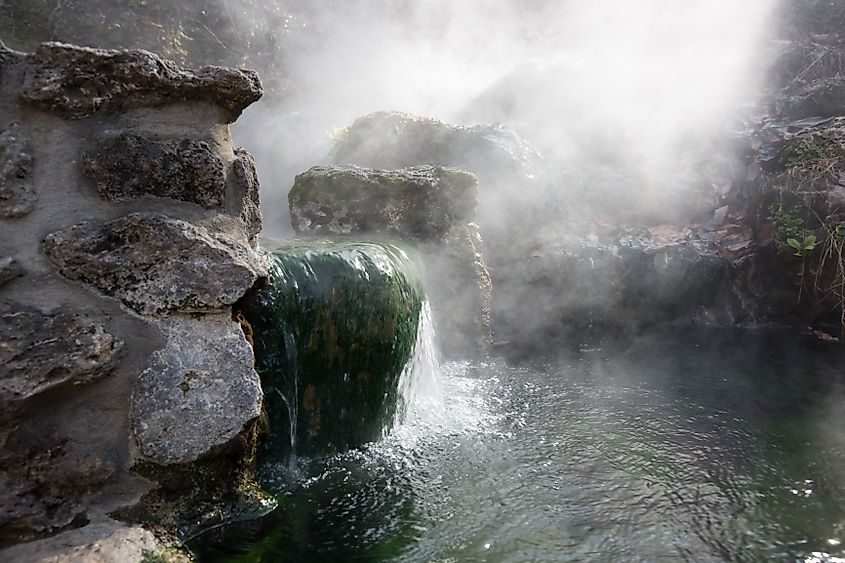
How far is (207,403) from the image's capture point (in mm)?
2012

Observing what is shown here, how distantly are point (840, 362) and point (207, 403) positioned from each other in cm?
539

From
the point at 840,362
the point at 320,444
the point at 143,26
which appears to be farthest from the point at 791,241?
the point at 143,26

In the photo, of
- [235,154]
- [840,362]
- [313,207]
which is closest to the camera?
[235,154]

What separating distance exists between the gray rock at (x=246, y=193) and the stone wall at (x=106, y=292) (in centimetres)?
18

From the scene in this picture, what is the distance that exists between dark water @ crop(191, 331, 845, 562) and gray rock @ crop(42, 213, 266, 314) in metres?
0.94

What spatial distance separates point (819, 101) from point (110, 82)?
8.88 metres

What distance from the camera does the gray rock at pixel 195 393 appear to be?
1929mm

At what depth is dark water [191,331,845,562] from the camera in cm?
237

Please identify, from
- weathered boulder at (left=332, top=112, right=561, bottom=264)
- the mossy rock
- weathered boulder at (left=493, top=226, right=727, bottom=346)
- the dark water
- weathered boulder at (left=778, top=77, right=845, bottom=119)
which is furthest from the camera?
weathered boulder at (left=778, top=77, right=845, bottom=119)

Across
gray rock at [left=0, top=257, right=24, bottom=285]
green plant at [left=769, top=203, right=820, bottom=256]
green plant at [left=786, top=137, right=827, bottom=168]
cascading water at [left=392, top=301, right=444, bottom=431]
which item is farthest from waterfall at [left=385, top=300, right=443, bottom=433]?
green plant at [left=786, top=137, right=827, bottom=168]

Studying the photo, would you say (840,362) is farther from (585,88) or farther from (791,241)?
(585,88)

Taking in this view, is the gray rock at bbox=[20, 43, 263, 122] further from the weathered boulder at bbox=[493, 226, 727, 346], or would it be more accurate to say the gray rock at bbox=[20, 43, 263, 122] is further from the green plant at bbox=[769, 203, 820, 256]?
the green plant at bbox=[769, 203, 820, 256]

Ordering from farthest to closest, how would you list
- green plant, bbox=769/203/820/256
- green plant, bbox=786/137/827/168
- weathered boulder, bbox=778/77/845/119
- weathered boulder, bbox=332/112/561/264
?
weathered boulder, bbox=778/77/845/119 < weathered boulder, bbox=332/112/561/264 < green plant, bbox=786/137/827/168 < green plant, bbox=769/203/820/256

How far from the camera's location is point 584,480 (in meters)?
2.94
